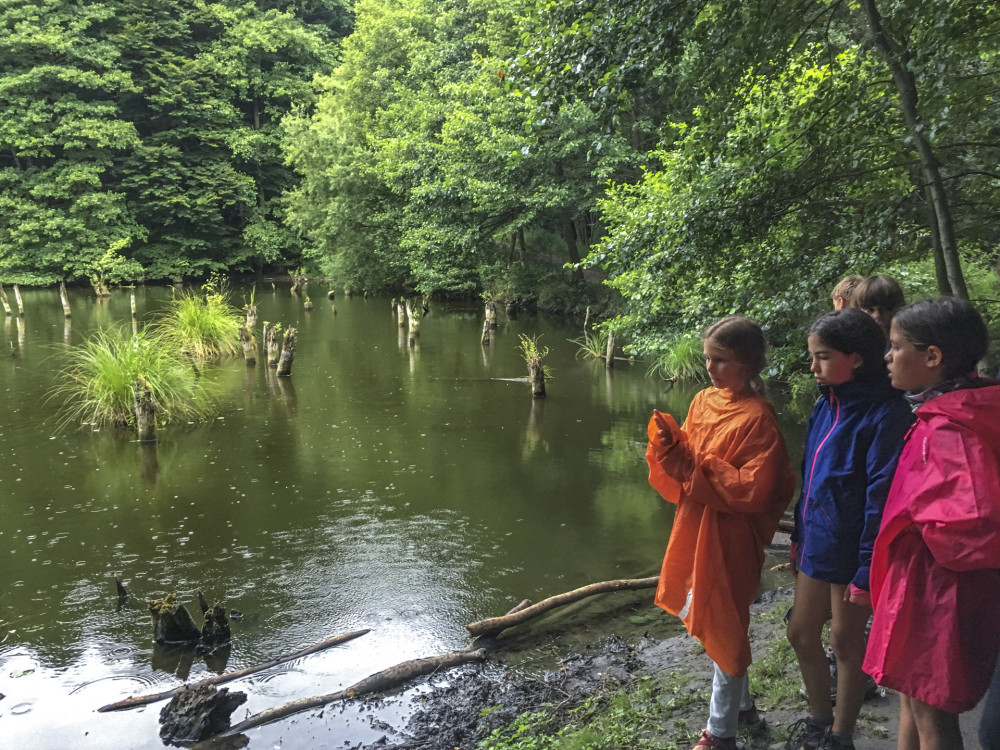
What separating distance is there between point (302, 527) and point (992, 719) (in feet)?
18.7

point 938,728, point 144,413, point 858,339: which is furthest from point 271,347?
point 938,728

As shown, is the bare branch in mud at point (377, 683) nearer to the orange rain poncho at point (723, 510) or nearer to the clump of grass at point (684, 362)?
the orange rain poncho at point (723, 510)

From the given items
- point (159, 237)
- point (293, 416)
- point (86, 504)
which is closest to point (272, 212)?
point (159, 237)

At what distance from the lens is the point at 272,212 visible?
37.5m

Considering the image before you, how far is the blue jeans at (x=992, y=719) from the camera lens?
176 centimetres

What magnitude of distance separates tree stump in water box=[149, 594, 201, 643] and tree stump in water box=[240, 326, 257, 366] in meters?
10.0

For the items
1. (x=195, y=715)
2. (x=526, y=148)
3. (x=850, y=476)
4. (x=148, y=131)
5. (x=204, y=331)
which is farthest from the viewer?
(x=148, y=131)

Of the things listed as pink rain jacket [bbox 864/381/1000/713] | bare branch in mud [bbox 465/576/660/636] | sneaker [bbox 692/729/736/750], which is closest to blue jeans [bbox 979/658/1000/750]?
pink rain jacket [bbox 864/381/1000/713]

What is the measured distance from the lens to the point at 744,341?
2525mm

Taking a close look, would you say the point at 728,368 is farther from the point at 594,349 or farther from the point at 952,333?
the point at 594,349

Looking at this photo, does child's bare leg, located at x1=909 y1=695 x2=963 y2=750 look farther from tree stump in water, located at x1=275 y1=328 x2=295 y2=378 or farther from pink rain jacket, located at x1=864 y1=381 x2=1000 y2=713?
tree stump in water, located at x1=275 y1=328 x2=295 y2=378

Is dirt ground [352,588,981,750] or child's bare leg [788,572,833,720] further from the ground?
child's bare leg [788,572,833,720]

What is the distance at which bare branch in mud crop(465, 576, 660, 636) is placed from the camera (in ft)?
14.5

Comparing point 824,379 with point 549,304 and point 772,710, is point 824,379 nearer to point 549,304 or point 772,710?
point 772,710
